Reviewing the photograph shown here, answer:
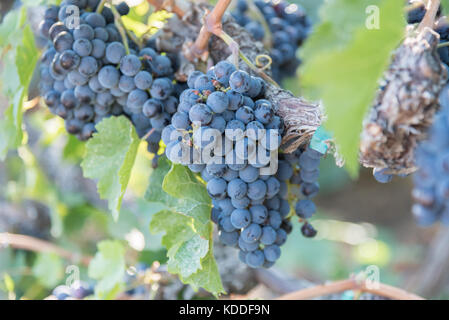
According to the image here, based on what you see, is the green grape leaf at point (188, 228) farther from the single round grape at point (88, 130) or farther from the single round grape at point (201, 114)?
the single round grape at point (88, 130)

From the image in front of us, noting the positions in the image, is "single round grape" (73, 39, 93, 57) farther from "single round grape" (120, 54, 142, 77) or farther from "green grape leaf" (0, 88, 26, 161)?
"green grape leaf" (0, 88, 26, 161)

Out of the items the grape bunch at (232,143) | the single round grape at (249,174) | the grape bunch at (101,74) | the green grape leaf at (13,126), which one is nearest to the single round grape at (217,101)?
the grape bunch at (232,143)

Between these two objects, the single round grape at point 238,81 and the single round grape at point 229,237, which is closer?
the single round grape at point 238,81

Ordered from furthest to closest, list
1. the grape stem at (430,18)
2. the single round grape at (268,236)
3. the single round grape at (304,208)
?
the single round grape at (304,208), the single round grape at (268,236), the grape stem at (430,18)

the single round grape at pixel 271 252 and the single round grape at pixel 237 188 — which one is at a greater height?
the single round grape at pixel 237 188

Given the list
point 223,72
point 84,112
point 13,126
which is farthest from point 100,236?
point 223,72

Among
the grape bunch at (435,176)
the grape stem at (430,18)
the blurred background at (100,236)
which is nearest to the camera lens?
the grape bunch at (435,176)

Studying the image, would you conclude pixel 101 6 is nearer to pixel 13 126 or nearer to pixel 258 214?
pixel 13 126
